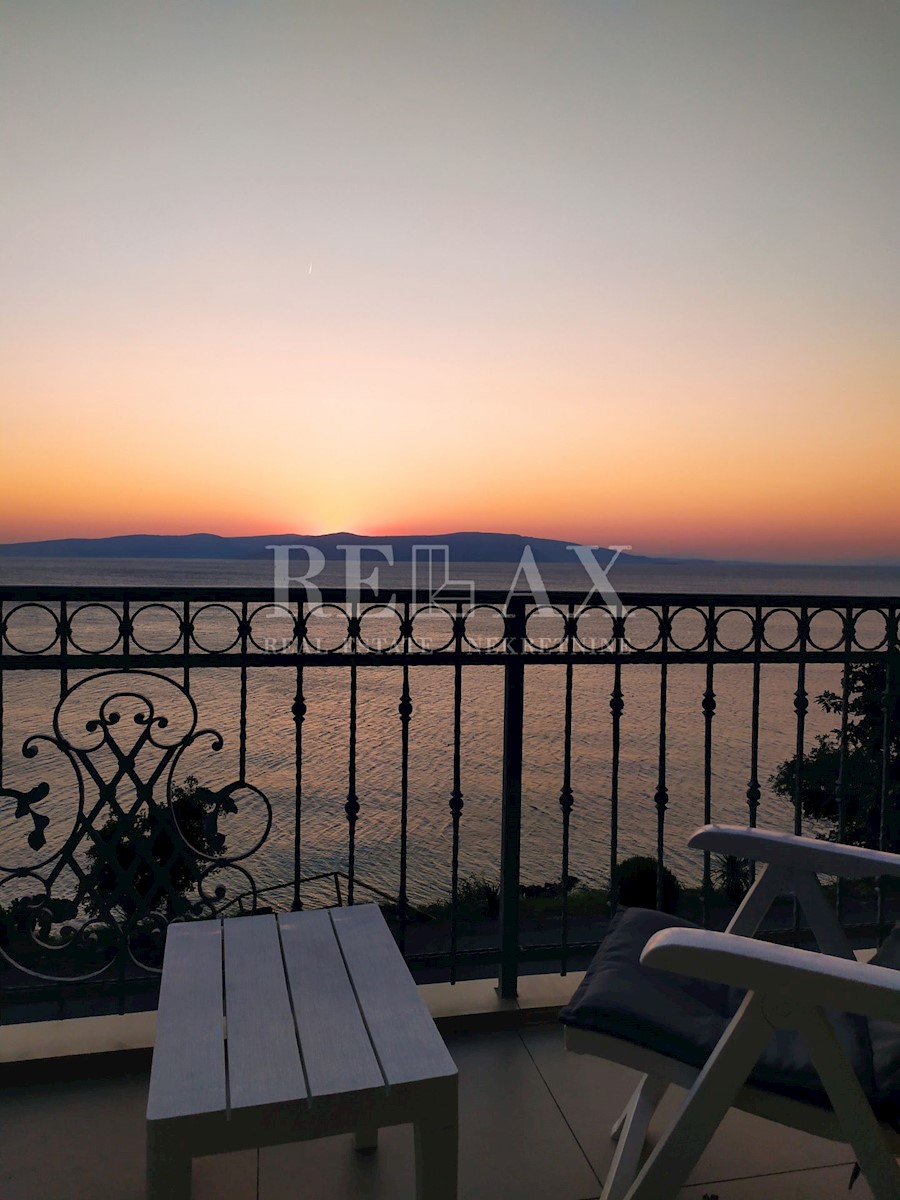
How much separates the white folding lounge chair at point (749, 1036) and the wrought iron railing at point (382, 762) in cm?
69

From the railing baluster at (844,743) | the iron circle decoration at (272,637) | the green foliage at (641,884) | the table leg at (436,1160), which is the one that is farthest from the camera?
the green foliage at (641,884)

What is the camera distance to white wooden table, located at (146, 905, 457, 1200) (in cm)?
110

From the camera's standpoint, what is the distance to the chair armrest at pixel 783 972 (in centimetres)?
108

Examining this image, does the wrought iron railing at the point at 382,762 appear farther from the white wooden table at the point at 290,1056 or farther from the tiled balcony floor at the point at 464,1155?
the white wooden table at the point at 290,1056

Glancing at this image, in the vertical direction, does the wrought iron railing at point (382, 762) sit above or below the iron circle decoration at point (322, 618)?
below

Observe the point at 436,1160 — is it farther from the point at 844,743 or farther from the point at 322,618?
the point at 844,743

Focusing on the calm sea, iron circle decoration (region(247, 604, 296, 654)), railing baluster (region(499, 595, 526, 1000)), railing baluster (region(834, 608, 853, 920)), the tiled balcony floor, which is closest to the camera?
the tiled balcony floor

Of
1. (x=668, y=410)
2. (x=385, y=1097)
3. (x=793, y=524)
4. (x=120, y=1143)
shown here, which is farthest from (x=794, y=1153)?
(x=793, y=524)

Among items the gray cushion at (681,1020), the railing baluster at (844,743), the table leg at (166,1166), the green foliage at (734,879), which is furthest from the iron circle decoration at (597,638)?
the green foliage at (734,879)

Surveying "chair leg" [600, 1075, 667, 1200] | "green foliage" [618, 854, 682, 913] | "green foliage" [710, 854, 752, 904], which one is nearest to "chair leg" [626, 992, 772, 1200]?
"chair leg" [600, 1075, 667, 1200]

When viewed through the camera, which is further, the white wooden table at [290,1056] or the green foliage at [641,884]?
the green foliage at [641,884]

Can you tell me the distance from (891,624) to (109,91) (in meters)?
4.90

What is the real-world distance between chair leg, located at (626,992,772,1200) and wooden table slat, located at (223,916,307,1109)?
600mm

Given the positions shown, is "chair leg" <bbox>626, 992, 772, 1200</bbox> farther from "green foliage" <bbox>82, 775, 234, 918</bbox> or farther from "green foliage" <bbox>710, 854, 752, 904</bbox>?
"green foliage" <bbox>710, 854, 752, 904</bbox>
